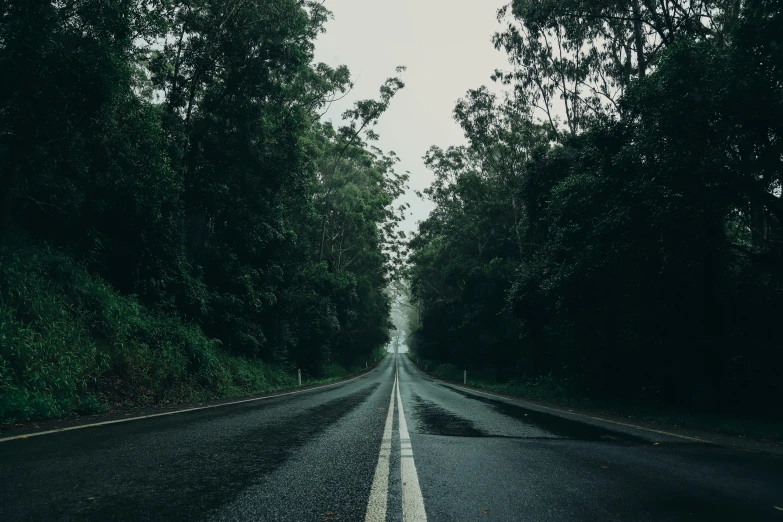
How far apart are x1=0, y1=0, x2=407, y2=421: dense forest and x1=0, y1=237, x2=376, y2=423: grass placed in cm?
4

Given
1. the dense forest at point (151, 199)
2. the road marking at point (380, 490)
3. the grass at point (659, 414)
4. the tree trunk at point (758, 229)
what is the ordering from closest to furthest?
the road marking at point (380, 490), the grass at point (659, 414), the dense forest at point (151, 199), the tree trunk at point (758, 229)

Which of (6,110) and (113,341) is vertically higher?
(6,110)

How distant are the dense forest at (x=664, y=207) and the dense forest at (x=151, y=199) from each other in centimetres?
1158

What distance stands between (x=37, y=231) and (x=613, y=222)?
15905 millimetres

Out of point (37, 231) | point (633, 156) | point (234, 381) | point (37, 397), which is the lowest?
point (234, 381)

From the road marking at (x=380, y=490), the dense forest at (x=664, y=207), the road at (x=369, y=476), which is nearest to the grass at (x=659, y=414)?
the dense forest at (x=664, y=207)

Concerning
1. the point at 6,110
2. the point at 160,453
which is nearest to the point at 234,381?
the point at 6,110

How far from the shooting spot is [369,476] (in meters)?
3.83

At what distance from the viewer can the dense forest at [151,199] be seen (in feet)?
30.6

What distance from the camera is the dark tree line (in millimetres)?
10047

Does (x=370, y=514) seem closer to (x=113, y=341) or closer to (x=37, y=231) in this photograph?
(x=113, y=341)

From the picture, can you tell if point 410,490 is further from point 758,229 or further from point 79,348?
point 758,229

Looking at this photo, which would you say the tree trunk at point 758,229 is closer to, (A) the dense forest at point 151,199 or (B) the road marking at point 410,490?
(B) the road marking at point 410,490

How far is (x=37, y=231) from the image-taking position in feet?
39.4
